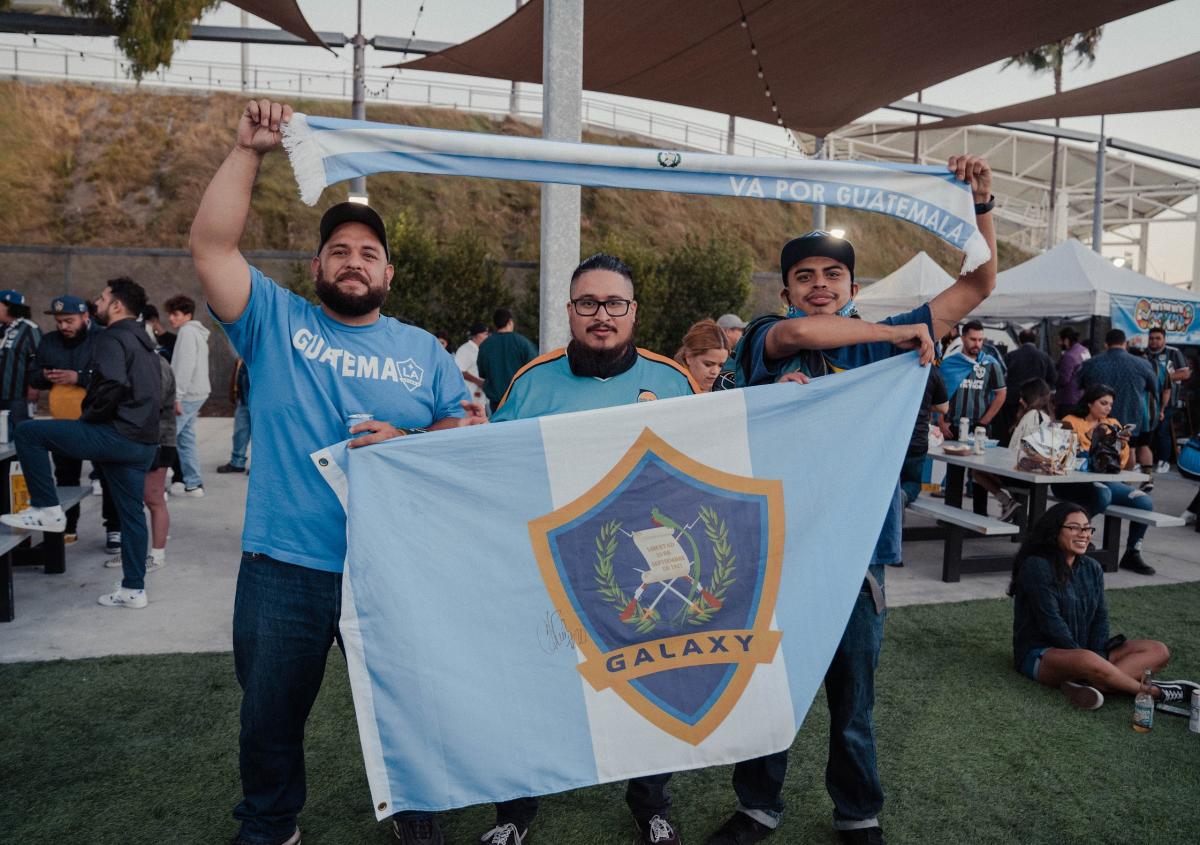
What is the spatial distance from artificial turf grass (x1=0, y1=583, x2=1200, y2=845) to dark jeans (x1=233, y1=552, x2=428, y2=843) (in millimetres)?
475

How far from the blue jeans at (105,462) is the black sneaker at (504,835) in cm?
336

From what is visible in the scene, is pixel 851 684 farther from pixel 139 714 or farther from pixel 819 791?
pixel 139 714

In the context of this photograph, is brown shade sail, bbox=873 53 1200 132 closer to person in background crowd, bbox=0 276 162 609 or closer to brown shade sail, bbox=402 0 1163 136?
brown shade sail, bbox=402 0 1163 136

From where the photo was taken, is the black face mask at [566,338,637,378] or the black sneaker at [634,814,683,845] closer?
the black face mask at [566,338,637,378]

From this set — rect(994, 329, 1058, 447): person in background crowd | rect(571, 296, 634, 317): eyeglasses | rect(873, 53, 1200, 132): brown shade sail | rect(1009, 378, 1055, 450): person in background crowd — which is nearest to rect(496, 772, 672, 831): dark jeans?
rect(571, 296, 634, 317): eyeglasses

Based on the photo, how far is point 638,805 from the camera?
2916mm

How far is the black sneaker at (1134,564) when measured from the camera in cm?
680

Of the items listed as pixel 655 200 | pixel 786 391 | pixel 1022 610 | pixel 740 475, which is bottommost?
pixel 1022 610

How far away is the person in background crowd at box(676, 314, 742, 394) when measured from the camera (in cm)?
505

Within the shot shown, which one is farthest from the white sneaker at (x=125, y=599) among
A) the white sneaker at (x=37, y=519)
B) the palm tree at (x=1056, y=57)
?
the palm tree at (x=1056, y=57)

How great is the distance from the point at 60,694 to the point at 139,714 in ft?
1.62

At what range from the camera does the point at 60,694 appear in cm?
402

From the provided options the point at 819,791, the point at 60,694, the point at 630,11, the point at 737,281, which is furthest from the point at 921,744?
the point at 737,281

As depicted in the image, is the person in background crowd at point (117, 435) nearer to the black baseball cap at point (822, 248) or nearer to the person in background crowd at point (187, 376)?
the person in background crowd at point (187, 376)
